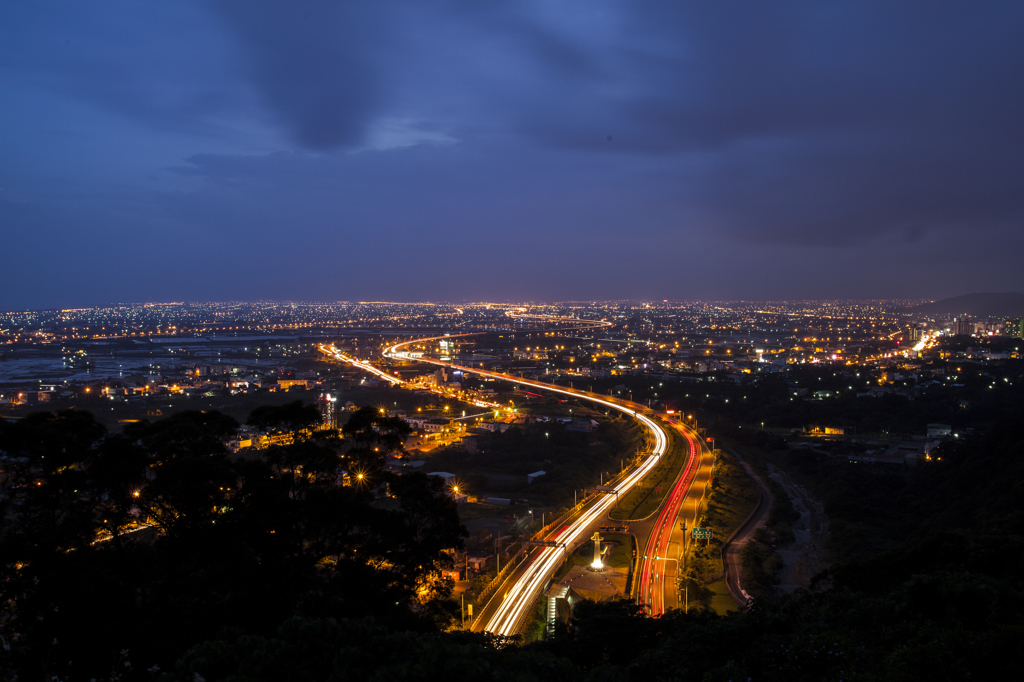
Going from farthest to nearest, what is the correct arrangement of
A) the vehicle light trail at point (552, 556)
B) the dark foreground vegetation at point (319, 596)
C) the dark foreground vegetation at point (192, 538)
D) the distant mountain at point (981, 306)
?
the distant mountain at point (981, 306)
the vehicle light trail at point (552, 556)
the dark foreground vegetation at point (192, 538)
the dark foreground vegetation at point (319, 596)

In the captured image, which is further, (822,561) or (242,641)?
(822,561)

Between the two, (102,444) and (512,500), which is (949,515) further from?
(102,444)

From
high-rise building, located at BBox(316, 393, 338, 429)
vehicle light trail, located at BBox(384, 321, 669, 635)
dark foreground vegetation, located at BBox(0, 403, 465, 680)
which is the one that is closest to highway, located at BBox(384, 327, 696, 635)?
vehicle light trail, located at BBox(384, 321, 669, 635)

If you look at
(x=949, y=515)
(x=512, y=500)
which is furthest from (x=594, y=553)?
(x=949, y=515)

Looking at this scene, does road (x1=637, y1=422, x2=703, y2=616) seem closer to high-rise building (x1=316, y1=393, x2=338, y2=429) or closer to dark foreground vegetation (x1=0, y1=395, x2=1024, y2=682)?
dark foreground vegetation (x1=0, y1=395, x2=1024, y2=682)

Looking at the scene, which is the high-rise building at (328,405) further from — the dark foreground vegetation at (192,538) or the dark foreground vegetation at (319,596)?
the dark foreground vegetation at (319,596)

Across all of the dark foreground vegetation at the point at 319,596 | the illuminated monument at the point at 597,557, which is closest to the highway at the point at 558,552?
the illuminated monument at the point at 597,557
